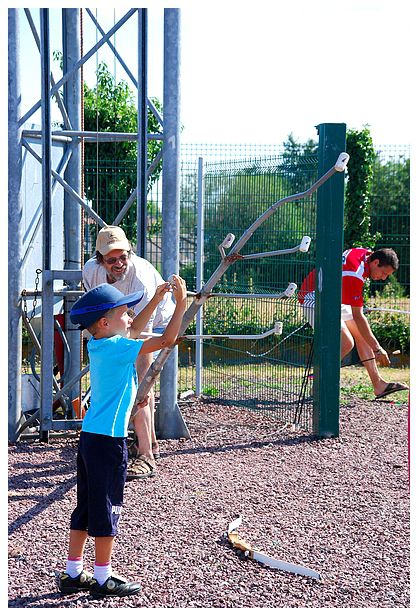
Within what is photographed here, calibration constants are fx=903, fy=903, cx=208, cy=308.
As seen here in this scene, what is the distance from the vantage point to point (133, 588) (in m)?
3.85

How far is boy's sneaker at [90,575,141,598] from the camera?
3.81 m

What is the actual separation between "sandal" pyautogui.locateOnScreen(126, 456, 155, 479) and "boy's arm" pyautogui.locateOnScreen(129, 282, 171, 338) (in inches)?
63.6

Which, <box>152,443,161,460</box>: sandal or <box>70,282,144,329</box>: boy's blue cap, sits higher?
<box>70,282,144,329</box>: boy's blue cap

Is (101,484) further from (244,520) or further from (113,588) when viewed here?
(244,520)

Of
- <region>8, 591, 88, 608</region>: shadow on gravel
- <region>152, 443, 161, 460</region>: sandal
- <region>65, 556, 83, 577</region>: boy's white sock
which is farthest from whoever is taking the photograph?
<region>152, 443, 161, 460</region>: sandal

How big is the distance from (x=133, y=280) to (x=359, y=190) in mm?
8070

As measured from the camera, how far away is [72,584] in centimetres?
387

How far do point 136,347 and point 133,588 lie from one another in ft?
3.37

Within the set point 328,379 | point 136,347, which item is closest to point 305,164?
point 328,379

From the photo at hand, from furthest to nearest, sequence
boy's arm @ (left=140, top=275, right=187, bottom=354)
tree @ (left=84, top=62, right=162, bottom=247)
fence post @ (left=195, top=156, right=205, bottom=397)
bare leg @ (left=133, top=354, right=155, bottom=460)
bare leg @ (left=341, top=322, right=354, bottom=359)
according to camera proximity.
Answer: tree @ (left=84, top=62, right=162, bottom=247), fence post @ (left=195, top=156, right=205, bottom=397), bare leg @ (left=341, top=322, right=354, bottom=359), bare leg @ (left=133, top=354, right=155, bottom=460), boy's arm @ (left=140, top=275, right=187, bottom=354)

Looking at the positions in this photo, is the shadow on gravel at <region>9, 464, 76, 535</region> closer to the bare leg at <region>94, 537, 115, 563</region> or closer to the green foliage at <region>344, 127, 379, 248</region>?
the bare leg at <region>94, 537, 115, 563</region>

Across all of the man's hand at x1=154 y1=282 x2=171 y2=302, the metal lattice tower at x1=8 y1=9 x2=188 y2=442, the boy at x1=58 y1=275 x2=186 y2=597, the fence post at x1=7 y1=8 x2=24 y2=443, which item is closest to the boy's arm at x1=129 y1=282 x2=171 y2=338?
the man's hand at x1=154 y1=282 x2=171 y2=302

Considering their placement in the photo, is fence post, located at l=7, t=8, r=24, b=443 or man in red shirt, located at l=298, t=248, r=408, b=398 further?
man in red shirt, located at l=298, t=248, r=408, b=398

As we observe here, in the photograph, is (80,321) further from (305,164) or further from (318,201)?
(305,164)
